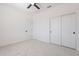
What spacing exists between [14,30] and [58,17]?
10.1 ft

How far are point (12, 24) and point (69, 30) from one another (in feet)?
11.8

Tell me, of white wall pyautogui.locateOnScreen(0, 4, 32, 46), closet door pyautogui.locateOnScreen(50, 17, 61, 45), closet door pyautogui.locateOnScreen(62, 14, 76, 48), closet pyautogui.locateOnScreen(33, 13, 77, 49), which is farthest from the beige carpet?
white wall pyautogui.locateOnScreen(0, 4, 32, 46)

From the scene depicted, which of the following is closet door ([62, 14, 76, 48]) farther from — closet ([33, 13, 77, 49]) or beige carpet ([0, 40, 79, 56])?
beige carpet ([0, 40, 79, 56])

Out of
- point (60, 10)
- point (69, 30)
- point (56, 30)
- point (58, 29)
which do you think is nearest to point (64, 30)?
point (69, 30)

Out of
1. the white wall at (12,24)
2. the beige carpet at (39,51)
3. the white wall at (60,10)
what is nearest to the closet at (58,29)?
the white wall at (60,10)

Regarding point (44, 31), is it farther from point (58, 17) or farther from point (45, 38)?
point (58, 17)

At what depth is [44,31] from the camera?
540 cm

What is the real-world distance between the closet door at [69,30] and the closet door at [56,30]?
28 centimetres

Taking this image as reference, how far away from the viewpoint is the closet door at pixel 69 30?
364cm

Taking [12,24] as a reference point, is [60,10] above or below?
above

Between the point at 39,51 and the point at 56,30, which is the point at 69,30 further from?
the point at 39,51

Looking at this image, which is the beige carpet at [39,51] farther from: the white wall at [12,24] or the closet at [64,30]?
the white wall at [12,24]

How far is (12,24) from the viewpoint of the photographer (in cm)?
480

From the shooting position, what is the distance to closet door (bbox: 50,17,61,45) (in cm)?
438
